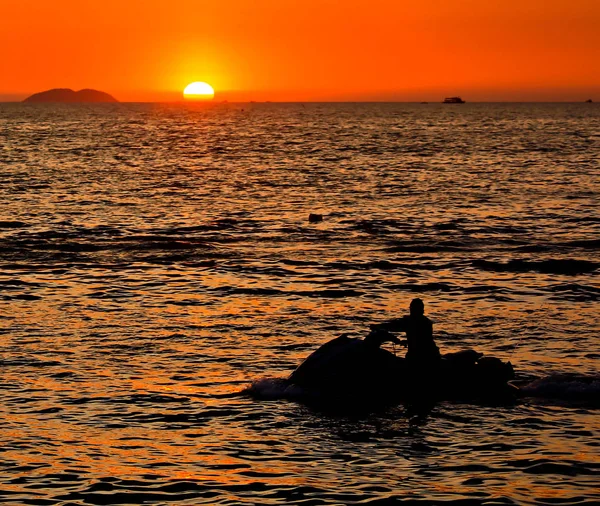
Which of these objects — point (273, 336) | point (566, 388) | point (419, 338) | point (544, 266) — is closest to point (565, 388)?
point (566, 388)

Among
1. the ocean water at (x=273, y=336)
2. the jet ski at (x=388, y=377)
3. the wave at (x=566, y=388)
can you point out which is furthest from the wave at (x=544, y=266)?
the jet ski at (x=388, y=377)

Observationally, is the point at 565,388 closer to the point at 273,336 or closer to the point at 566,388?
the point at 566,388

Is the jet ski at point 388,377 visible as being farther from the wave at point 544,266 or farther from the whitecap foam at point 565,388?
the wave at point 544,266

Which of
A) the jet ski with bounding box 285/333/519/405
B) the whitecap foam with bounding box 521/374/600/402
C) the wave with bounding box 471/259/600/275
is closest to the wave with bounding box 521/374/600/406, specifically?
the whitecap foam with bounding box 521/374/600/402

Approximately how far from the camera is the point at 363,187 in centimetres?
6956

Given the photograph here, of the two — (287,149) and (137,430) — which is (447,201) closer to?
(137,430)

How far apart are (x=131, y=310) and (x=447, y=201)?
33496 mm

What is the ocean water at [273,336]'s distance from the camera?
15.8 meters

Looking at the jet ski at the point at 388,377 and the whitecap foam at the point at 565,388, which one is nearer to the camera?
the whitecap foam at the point at 565,388

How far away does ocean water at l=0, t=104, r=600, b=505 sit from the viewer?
1579 centimetres

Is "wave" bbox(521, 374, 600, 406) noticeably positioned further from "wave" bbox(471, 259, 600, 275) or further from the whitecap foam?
"wave" bbox(471, 259, 600, 275)

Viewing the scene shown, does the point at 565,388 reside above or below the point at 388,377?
below

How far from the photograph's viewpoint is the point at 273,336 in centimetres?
2534

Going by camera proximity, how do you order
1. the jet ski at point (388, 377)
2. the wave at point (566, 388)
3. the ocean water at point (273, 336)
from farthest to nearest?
the jet ski at point (388, 377) < the wave at point (566, 388) < the ocean water at point (273, 336)
